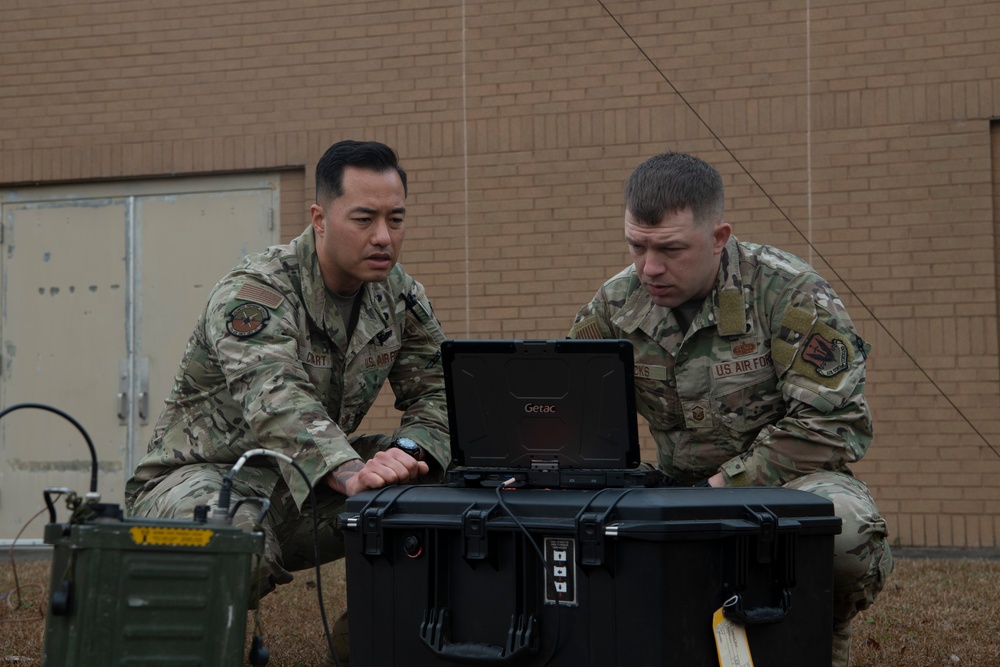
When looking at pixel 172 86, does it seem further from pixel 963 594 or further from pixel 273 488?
pixel 963 594

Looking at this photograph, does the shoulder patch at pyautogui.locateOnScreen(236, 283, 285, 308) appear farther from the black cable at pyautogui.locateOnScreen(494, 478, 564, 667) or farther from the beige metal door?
the beige metal door

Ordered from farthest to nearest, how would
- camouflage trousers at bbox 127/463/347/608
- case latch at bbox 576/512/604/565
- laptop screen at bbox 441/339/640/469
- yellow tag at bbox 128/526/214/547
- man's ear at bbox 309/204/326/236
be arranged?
man's ear at bbox 309/204/326/236
camouflage trousers at bbox 127/463/347/608
laptop screen at bbox 441/339/640/469
case latch at bbox 576/512/604/565
yellow tag at bbox 128/526/214/547

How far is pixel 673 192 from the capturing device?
3.38 metres

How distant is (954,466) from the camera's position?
6918 millimetres

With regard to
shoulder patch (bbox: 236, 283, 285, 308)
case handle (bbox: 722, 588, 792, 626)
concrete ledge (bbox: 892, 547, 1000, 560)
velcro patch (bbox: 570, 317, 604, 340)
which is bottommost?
concrete ledge (bbox: 892, 547, 1000, 560)

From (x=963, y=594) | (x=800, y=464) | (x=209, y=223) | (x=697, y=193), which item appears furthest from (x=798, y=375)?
(x=209, y=223)

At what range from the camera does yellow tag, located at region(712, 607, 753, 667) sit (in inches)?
102

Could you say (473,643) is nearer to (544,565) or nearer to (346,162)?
(544,565)

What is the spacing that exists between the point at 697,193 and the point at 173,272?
221 inches

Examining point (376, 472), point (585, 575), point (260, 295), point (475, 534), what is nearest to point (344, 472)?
point (376, 472)

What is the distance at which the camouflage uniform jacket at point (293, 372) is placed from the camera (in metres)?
3.35

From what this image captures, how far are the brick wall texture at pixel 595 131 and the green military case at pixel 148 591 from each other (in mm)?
5042

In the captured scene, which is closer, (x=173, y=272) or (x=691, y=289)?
(x=691, y=289)

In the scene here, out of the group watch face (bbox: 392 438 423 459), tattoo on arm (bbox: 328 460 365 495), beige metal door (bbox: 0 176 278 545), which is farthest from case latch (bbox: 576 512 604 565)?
beige metal door (bbox: 0 176 278 545)
